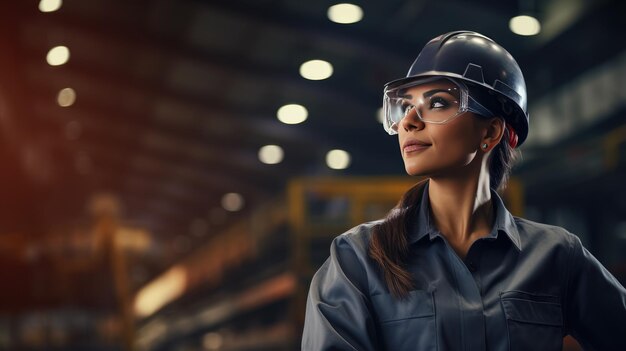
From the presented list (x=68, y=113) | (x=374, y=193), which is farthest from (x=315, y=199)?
(x=68, y=113)

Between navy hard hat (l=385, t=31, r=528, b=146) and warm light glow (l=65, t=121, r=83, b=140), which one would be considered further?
warm light glow (l=65, t=121, r=83, b=140)

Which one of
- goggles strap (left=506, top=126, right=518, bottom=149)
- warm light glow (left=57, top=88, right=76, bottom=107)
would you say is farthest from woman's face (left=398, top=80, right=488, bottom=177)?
warm light glow (left=57, top=88, right=76, bottom=107)

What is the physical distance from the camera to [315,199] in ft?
43.1

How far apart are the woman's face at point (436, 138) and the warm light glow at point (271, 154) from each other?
21903 millimetres

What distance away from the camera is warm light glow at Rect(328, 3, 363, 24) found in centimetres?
1359

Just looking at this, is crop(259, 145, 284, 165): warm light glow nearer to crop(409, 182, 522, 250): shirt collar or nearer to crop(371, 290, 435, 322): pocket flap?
crop(409, 182, 522, 250): shirt collar

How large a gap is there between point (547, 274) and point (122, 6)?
16.3m

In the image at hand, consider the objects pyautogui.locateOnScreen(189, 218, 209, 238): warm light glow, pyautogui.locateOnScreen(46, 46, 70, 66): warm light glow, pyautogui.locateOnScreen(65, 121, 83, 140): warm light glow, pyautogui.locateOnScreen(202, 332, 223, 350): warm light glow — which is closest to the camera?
pyautogui.locateOnScreen(46, 46, 70, 66): warm light glow

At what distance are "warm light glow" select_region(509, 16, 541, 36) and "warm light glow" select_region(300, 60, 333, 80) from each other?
482 centimetres

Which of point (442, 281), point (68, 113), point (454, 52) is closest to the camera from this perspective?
point (442, 281)

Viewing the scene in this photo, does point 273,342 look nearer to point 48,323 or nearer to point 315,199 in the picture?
point 48,323

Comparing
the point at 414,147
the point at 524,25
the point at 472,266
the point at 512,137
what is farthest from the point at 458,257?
the point at 524,25

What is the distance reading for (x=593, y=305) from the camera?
1989mm

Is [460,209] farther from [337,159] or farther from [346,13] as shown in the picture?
[337,159]
